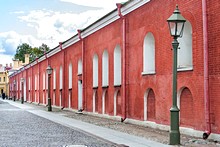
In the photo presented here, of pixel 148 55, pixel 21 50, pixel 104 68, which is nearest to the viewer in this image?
pixel 148 55

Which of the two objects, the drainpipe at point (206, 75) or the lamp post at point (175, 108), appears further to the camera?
the drainpipe at point (206, 75)

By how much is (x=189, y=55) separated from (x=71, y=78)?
18827mm

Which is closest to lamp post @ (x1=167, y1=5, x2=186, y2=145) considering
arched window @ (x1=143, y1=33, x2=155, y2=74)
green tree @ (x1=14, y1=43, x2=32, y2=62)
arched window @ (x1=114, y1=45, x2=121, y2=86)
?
arched window @ (x1=143, y1=33, x2=155, y2=74)

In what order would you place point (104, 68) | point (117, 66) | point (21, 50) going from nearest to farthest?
point (117, 66)
point (104, 68)
point (21, 50)

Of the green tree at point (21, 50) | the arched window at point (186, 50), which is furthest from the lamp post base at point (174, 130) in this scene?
the green tree at point (21, 50)

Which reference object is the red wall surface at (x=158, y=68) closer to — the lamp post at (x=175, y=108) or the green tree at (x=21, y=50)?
→ the lamp post at (x=175, y=108)

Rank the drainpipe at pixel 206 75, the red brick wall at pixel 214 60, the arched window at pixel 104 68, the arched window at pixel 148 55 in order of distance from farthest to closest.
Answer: the arched window at pixel 104 68 < the arched window at pixel 148 55 < the drainpipe at pixel 206 75 < the red brick wall at pixel 214 60

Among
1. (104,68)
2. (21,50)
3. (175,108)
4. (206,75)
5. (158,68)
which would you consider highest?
(21,50)

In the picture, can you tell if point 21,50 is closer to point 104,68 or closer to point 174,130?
point 104,68

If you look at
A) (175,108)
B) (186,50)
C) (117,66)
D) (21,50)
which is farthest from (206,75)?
(21,50)

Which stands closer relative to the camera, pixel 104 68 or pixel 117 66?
pixel 117 66

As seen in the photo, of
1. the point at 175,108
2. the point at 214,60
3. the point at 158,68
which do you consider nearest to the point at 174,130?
the point at 175,108

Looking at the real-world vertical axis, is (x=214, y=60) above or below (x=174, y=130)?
above

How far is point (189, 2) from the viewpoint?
44.4 ft
